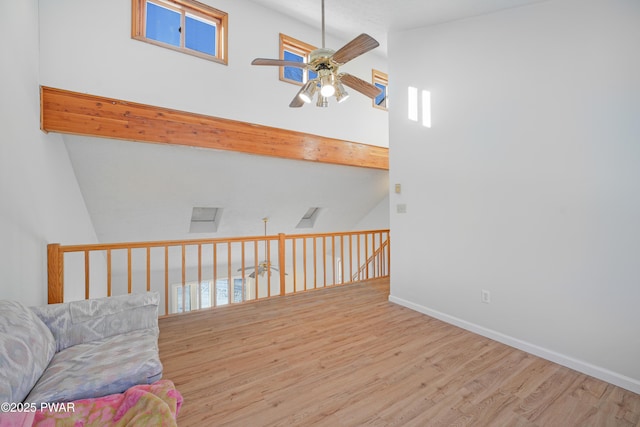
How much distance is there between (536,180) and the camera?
7.84 ft

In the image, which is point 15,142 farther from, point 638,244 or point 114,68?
point 638,244

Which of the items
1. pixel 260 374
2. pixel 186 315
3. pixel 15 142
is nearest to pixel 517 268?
pixel 260 374

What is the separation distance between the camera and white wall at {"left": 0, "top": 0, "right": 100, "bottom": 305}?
1996mm

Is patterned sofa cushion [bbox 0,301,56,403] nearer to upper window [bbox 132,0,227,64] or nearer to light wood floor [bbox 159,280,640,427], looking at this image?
light wood floor [bbox 159,280,640,427]

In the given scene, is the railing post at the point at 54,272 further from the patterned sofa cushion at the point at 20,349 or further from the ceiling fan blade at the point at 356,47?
the ceiling fan blade at the point at 356,47

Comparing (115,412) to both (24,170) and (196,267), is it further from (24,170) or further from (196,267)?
(196,267)

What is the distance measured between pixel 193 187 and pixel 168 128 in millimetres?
1106

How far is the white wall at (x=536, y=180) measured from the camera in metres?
1.98

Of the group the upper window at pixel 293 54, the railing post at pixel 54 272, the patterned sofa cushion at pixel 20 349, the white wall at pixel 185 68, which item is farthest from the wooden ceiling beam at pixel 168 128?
the patterned sofa cushion at pixel 20 349

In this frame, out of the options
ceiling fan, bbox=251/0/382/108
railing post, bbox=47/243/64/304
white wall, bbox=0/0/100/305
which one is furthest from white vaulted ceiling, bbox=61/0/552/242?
ceiling fan, bbox=251/0/382/108

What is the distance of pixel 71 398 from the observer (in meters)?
1.27

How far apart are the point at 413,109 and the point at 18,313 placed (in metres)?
3.79

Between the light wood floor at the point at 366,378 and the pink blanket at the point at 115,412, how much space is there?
1.74ft

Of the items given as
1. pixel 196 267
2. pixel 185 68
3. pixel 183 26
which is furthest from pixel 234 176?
pixel 196 267
